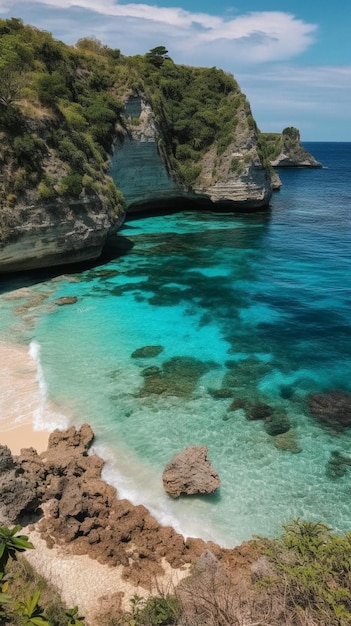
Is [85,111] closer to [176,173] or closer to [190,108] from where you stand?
[176,173]

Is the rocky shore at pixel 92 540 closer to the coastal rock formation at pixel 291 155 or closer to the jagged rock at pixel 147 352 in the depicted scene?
the jagged rock at pixel 147 352

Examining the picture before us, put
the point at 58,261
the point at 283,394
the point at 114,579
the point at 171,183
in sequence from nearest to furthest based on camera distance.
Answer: the point at 114,579 < the point at 283,394 < the point at 58,261 < the point at 171,183

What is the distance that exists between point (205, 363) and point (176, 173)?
4195 cm

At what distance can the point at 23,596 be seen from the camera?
9.05m

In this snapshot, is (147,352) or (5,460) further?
(147,352)

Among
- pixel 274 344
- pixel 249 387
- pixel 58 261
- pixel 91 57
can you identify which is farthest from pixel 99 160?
pixel 249 387

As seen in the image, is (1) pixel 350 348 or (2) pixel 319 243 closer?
(1) pixel 350 348

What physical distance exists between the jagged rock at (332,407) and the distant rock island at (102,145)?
73.0 feet

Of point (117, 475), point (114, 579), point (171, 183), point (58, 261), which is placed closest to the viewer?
point (114, 579)

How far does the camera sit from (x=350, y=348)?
2433 cm

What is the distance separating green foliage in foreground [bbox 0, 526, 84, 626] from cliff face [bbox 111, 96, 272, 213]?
1775 inches

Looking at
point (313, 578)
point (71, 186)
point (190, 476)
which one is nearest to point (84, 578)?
point (190, 476)

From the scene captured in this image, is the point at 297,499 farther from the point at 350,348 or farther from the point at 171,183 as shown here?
the point at 171,183

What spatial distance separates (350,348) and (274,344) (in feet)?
14.3
